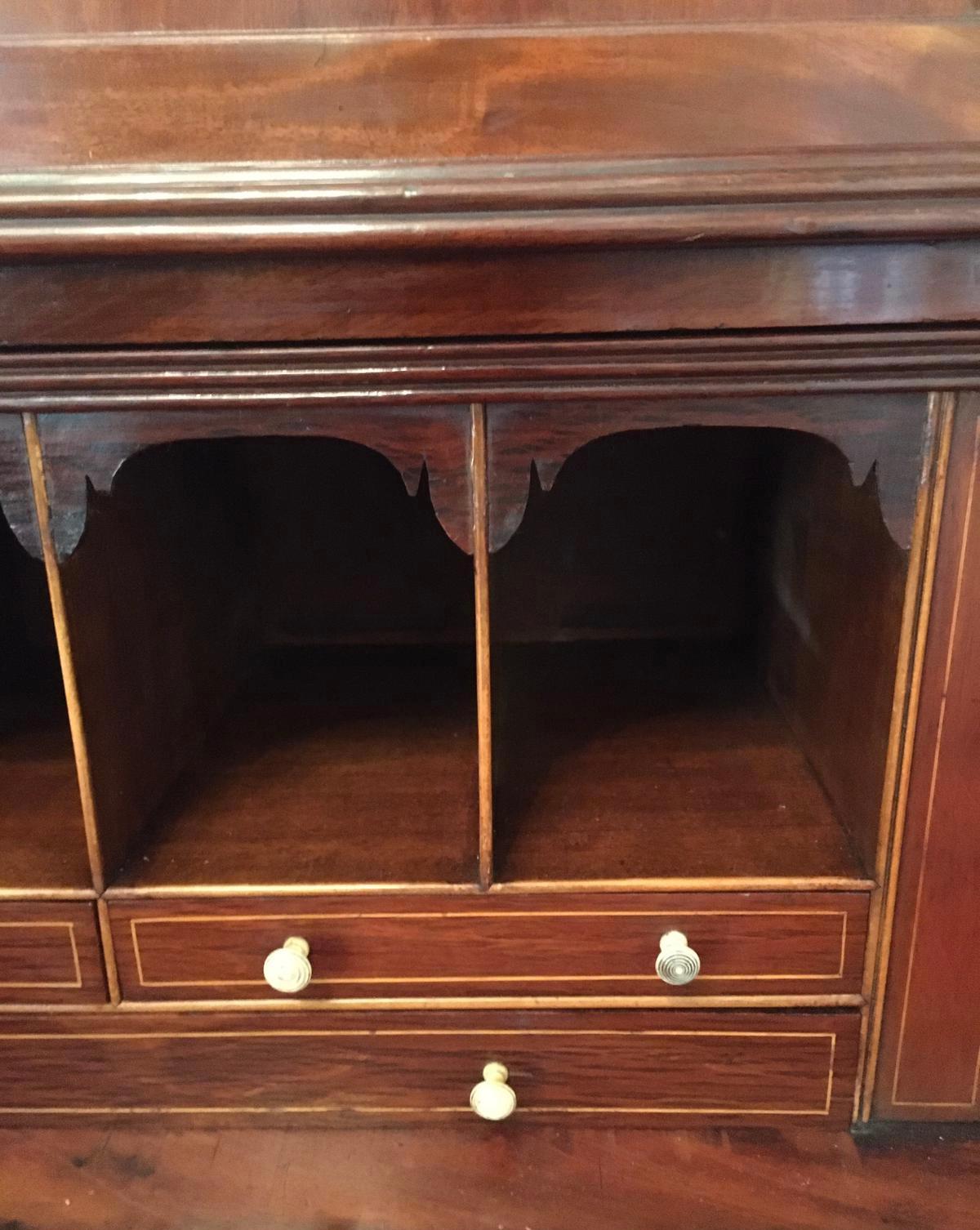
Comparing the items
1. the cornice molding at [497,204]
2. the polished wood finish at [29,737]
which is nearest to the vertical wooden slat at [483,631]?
the cornice molding at [497,204]

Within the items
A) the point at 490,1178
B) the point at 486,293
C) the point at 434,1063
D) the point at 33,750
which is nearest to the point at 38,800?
the point at 33,750

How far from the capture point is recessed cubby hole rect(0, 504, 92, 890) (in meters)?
0.96

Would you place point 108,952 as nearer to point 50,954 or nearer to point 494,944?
point 50,954

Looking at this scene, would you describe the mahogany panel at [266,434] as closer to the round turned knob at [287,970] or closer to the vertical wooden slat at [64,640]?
the vertical wooden slat at [64,640]

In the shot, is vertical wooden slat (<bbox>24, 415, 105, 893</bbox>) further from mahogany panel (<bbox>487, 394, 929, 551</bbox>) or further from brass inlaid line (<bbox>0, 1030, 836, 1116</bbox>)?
mahogany panel (<bbox>487, 394, 929, 551</bbox>)

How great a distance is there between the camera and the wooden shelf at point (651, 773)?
3.09 ft

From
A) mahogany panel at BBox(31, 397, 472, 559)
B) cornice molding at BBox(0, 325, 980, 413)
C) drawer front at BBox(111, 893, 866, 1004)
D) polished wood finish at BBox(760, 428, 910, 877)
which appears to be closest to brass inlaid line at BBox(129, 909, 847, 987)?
drawer front at BBox(111, 893, 866, 1004)

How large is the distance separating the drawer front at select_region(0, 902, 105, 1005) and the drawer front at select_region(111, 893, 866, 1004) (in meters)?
0.03

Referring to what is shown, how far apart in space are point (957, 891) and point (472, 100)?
811 millimetres

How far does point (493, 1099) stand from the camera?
0.90 meters

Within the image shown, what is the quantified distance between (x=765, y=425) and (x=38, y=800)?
0.86 metres

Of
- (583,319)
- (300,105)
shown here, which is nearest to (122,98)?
(300,105)

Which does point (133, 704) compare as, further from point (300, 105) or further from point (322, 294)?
point (300, 105)

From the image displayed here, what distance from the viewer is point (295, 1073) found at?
3.16ft
